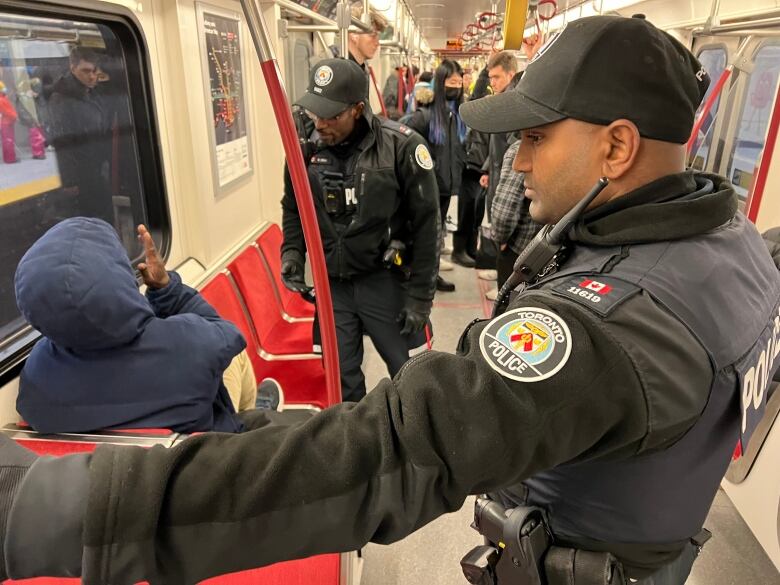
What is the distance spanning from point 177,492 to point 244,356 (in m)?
1.69

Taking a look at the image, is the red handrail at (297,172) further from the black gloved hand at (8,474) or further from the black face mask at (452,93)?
the black face mask at (452,93)

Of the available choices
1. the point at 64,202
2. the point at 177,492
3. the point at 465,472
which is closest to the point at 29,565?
the point at 177,492

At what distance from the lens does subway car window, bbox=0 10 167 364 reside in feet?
6.14

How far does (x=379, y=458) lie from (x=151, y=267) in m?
1.46

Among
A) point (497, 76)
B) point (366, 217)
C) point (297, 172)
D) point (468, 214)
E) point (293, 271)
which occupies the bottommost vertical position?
point (468, 214)

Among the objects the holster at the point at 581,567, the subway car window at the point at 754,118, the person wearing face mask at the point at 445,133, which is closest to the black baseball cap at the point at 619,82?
the holster at the point at 581,567

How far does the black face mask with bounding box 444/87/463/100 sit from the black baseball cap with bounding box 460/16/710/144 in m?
4.45

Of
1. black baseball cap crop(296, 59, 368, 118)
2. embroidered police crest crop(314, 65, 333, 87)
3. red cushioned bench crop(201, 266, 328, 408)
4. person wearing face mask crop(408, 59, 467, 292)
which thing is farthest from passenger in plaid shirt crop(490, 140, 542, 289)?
person wearing face mask crop(408, 59, 467, 292)

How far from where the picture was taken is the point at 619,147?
2.87 ft

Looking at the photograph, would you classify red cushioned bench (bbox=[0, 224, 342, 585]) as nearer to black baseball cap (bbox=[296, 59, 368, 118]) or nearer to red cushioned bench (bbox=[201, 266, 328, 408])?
red cushioned bench (bbox=[201, 266, 328, 408])

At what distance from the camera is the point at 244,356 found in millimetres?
2279

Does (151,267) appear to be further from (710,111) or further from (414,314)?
(710,111)

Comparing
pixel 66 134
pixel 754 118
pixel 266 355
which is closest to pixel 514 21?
pixel 66 134

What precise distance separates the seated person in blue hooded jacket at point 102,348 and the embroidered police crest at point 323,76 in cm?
116
